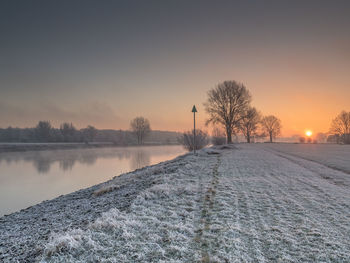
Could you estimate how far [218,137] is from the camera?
1382 inches

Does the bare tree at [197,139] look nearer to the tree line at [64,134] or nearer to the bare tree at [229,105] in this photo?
the bare tree at [229,105]

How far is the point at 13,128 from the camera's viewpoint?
82125 mm

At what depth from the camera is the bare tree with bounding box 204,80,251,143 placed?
3219 cm

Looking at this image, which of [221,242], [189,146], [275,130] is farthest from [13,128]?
[221,242]

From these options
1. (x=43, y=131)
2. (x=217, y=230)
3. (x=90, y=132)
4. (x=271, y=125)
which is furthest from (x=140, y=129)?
(x=217, y=230)

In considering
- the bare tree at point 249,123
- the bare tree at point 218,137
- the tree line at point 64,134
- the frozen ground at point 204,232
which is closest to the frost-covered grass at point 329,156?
the frozen ground at point 204,232

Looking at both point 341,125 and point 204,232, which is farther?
point 341,125

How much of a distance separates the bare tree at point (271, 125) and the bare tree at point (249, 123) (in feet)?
36.7

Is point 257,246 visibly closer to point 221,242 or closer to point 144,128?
point 221,242

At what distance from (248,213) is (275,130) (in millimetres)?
61047

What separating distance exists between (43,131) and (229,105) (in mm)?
67050

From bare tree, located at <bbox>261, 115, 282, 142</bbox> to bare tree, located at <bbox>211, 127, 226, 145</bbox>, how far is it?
25608mm

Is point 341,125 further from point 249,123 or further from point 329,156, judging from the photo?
point 329,156

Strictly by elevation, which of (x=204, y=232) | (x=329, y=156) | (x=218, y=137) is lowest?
(x=204, y=232)
